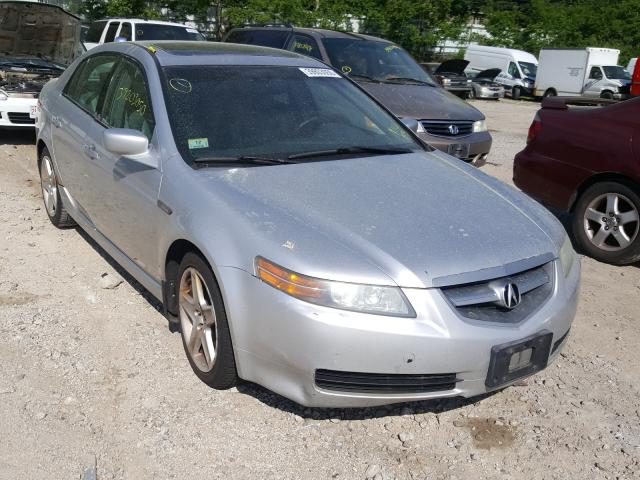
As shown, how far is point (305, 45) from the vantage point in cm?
928

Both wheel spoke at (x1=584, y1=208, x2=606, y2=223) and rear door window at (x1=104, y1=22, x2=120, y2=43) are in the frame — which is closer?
wheel spoke at (x1=584, y1=208, x2=606, y2=223)

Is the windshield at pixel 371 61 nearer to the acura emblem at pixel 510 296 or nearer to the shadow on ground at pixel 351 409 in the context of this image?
the shadow on ground at pixel 351 409

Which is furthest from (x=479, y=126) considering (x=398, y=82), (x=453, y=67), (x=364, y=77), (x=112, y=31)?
(x=453, y=67)

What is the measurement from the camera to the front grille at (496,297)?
2875mm

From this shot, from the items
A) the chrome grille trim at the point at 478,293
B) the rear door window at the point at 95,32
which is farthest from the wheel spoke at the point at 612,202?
the rear door window at the point at 95,32

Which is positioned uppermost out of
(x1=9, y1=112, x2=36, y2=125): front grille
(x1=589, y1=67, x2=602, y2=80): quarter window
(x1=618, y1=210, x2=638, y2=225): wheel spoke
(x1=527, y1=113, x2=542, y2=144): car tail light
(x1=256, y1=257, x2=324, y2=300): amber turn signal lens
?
(x1=256, y1=257, x2=324, y2=300): amber turn signal lens

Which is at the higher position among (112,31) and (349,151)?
(349,151)

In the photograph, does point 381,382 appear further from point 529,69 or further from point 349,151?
point 529,69

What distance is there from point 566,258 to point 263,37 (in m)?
7.52

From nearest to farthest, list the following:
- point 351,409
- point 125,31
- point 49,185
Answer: point 351,409
point 49,185
point 125,31

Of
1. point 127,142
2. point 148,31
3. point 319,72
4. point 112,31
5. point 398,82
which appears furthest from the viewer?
point 112,31

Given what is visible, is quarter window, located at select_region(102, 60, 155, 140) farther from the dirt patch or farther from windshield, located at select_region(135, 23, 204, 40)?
windshield, located at select_region(135, 23, 204, 40)

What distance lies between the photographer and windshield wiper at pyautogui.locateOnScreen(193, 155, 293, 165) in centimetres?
360

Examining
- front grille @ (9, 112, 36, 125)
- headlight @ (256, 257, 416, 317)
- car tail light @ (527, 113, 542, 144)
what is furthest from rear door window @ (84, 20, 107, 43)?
headlight @ (256, 257, 416, 317)
